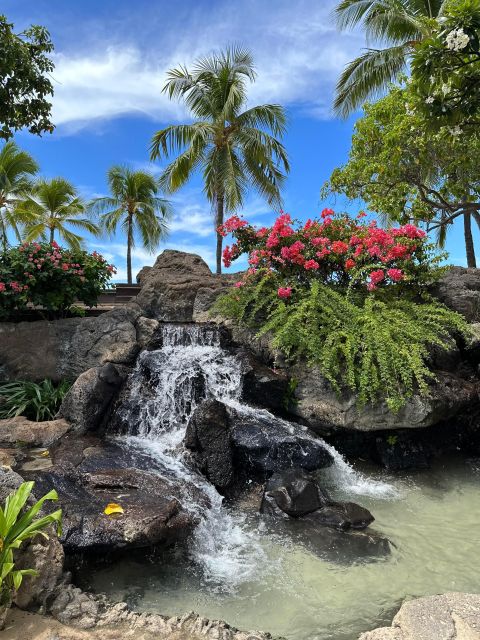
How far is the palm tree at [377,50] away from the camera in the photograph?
14.8m

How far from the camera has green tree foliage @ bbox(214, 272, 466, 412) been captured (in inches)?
283

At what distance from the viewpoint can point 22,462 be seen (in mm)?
6113

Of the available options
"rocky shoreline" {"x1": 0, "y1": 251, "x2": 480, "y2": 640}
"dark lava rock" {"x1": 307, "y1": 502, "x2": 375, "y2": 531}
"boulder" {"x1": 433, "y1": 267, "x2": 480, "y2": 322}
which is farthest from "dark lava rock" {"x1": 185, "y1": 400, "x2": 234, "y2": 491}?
"boulder" {"x1": 433, "y1": 267, "x2": 480, "y2": 322}

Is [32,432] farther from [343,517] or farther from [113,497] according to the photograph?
[343,517]

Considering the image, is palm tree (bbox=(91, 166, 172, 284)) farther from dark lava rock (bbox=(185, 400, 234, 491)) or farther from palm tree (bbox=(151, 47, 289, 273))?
dark lava rock (bbox=(185, 400, 234, 491))

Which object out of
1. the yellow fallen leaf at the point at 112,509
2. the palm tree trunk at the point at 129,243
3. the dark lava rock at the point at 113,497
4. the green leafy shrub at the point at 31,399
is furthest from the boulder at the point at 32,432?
the palm tree trunk at the point at 129,243

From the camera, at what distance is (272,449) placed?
6.54 m

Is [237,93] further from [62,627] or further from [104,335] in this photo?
[62,627]

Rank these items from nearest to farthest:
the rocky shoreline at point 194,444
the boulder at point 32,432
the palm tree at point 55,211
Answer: the rocky shoreline at point 194,444, the boulder at point 32,432, the palm tree at point 55,211

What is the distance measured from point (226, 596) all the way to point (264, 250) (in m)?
7.05

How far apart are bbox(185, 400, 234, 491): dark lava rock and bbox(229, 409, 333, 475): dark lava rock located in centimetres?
24

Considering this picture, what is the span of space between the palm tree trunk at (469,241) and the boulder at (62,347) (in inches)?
570

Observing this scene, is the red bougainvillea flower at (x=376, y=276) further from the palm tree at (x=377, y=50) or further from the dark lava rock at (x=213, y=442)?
the palm tree at (x=377, y=50)

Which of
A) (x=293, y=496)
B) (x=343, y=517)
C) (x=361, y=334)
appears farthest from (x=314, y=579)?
(x=361, y=334)
